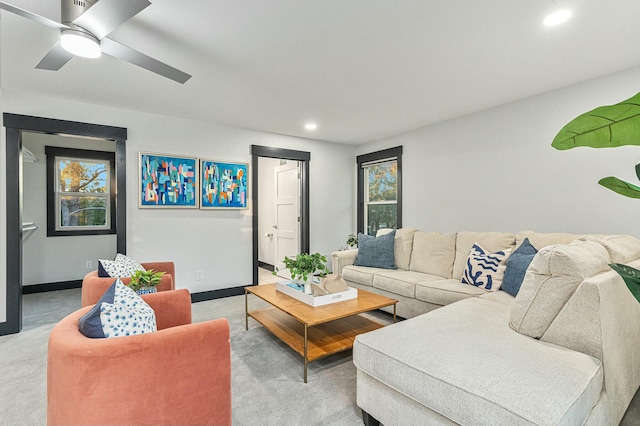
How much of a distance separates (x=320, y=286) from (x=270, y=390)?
3.01 ft

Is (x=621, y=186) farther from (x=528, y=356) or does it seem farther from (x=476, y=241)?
(x=476, y=241)

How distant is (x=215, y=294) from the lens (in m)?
4.08

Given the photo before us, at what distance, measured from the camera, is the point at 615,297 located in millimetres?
1488

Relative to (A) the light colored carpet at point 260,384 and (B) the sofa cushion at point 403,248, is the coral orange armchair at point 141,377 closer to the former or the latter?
(A) the light colored carpet at point 260,384

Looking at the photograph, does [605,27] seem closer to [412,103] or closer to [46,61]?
[412,103]

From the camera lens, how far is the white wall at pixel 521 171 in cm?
265

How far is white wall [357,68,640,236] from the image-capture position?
2.65 meters

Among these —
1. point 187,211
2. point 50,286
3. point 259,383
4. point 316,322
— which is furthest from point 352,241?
point 50,286

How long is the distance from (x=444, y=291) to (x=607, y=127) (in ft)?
7.23

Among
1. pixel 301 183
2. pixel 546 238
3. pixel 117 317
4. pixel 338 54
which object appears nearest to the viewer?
A: pixel 117 317

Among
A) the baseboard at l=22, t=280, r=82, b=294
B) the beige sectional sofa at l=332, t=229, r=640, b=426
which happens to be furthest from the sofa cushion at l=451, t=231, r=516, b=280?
the baseboard at l=22, t=280, r=82, b=294

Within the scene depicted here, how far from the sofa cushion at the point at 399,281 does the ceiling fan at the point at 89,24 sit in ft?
9.24

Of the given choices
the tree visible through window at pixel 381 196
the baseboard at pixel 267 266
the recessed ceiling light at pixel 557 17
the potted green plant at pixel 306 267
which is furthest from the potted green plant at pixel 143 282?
the baseboard at pixel 267 266

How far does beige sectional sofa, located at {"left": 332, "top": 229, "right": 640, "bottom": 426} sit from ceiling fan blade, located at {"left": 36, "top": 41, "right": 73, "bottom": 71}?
8.12 ft
